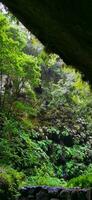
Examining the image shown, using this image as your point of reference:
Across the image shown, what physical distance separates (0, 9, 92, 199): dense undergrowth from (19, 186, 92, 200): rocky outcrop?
40 centimetres

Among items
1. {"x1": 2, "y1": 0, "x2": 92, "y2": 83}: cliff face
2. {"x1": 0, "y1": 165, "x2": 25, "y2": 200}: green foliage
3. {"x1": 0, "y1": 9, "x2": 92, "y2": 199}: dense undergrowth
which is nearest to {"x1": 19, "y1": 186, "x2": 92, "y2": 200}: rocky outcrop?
{"x1": 0, "y1": 9, "x2": 92, "y2": 199}: dense undergrowth

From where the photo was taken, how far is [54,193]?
7449mm

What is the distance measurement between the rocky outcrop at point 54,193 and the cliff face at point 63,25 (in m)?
2.47

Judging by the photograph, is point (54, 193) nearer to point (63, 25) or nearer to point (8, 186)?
point (8, 186)

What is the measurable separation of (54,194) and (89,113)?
8255 millimetres

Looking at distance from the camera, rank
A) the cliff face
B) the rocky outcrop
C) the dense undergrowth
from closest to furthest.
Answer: the cliff face, the rocky outcrop, the dense undergrowth

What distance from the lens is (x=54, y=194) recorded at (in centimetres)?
745

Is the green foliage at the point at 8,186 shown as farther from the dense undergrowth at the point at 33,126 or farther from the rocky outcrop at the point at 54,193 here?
the rocky outcrop at the point at 54,193

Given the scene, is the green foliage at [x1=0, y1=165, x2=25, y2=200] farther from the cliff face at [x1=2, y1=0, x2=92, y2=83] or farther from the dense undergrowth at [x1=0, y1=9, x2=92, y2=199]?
the cliff face at [x1=2, y1=0, x2=92, y2=83]

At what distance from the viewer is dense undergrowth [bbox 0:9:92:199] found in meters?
12.1

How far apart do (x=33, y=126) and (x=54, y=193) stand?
5.61 meters

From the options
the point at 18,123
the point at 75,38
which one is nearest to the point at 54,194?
the point at 75,38

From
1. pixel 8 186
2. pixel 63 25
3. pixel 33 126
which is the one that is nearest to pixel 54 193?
pixel 8 186

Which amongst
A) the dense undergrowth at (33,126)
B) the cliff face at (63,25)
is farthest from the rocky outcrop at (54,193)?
the cliff face at (63,25)
